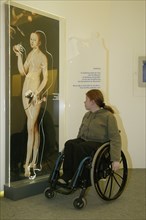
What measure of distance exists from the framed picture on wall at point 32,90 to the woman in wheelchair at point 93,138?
1.71 ft

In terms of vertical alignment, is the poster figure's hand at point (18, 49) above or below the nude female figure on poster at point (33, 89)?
above

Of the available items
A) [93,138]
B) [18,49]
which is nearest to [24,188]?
[93,138]

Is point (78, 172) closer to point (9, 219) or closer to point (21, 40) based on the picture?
point (9, 219)

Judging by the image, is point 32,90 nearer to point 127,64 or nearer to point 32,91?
point 32,91

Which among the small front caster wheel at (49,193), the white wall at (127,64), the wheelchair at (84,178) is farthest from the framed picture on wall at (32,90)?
the white wall at (127,64)

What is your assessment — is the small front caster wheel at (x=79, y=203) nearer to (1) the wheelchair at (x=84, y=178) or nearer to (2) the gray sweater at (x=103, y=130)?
(1) the wheelchair at (x=84, y=178)

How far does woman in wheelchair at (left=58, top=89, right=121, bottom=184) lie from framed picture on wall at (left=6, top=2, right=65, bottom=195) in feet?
1.71

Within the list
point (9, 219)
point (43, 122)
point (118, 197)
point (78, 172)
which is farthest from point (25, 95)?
point (118, 197)

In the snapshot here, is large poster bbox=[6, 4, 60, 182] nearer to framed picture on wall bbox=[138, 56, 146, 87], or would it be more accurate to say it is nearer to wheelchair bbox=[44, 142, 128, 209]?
wheelchair bbox=[44, 142, 128, 209]

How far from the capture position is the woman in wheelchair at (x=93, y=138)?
2.71 meters

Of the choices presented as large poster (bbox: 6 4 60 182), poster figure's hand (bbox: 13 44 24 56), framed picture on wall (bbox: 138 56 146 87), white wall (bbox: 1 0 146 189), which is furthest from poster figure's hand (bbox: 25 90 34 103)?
framed picture on wall (bbox: 138 56 146 87)

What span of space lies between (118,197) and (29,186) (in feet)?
3.07

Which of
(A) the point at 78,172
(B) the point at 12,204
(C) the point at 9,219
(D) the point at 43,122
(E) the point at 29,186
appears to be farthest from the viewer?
(D) the point at 43,122

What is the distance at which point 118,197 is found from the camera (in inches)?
118
